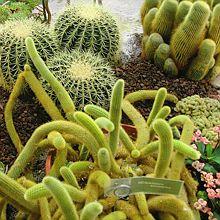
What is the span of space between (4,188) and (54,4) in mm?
2062

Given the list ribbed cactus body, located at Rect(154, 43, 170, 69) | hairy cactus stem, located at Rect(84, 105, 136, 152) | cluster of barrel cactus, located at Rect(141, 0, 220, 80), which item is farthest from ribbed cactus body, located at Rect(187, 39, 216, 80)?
hairy cactus stem, located at Rect(84, 105, 136, 152)

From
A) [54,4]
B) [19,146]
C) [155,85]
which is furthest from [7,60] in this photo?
[54,4]

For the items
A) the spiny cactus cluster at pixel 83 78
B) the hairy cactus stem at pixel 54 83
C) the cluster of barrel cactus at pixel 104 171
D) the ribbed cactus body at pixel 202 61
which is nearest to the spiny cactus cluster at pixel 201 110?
the ribbed cactus body at pixel 202 61

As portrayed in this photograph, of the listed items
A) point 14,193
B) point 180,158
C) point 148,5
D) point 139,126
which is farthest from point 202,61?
point 14,193

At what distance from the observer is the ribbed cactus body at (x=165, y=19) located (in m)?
1.82

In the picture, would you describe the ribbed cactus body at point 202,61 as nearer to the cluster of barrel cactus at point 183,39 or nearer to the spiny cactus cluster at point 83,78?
the cluster of barrel cactus at point 183,39

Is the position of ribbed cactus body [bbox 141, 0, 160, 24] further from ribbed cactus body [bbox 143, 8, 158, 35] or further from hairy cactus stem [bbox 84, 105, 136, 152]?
hairy cactus stem [bbox 84, 105, 136, 152]

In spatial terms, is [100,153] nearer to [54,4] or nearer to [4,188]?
[4,188]

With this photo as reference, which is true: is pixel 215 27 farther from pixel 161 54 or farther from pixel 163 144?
pixel 163 144

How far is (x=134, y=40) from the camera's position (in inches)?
87.1

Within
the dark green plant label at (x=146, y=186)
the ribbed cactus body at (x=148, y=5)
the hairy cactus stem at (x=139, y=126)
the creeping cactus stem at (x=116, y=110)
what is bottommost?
the hairy cactus stem at (x=139, y=126)

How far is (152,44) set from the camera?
190 cm

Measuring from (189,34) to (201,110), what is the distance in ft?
1.05

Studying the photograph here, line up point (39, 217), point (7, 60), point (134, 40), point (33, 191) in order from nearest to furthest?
1. point (33, 191)
2. point (39, 217)
3. point (7, 60)
4. point (134, 40)
